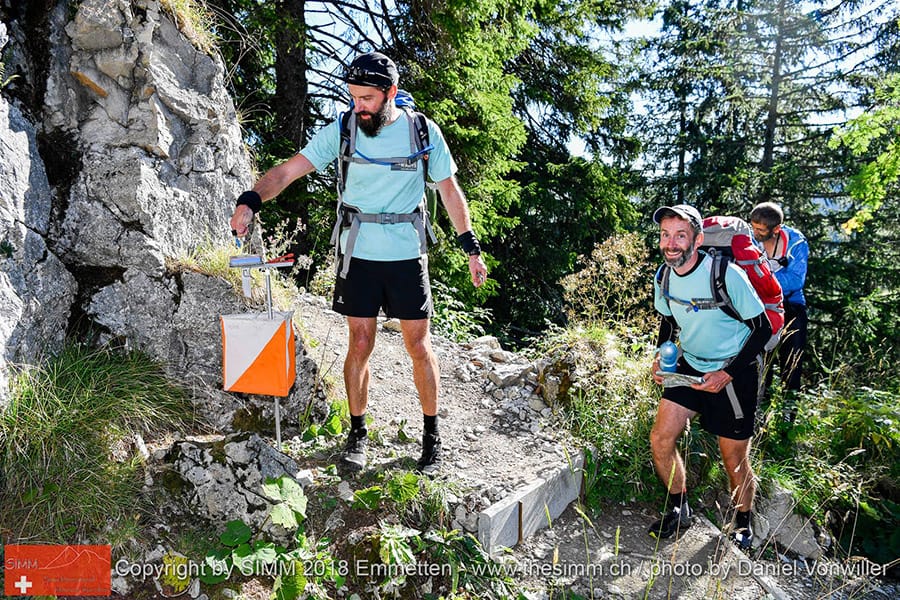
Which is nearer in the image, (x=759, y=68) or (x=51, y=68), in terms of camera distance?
(x=51, y=68)

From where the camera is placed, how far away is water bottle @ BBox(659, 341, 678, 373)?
11.7ft

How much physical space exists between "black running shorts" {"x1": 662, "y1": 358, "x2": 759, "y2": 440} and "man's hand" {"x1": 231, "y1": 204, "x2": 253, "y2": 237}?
8.95 feet

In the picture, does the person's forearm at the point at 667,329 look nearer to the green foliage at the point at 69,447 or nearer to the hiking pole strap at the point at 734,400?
the hiking pole strap at the point at 734,400

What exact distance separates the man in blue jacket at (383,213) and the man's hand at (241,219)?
0.51 feet

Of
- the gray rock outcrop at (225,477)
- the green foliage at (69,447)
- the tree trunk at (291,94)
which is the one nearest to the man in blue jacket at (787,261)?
the gray rock outcrop at (225,477)

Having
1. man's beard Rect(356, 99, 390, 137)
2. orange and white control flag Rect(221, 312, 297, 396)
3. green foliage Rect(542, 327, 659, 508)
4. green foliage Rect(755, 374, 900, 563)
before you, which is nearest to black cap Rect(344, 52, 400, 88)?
man's beard Rect(356, 99, 390, 137)

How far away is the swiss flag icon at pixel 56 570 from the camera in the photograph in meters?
2.75

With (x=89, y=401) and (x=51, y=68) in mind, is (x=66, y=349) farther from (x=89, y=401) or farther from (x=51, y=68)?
(x=51, y=68)

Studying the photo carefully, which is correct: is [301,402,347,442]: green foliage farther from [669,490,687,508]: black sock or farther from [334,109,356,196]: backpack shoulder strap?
[669,490,687,508]: black sock

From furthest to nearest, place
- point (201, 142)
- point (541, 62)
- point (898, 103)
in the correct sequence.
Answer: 1. point (541, 62)
2. point (898, 103)
3. point (201, 142)

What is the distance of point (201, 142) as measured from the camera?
16.4 ft

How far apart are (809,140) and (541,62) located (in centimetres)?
800

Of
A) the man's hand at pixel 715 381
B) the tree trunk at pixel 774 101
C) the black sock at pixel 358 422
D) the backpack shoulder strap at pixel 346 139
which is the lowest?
the black sock at pixel 358 422

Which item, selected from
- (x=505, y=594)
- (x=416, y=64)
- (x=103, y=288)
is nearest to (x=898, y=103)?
(x=416, y=64)
